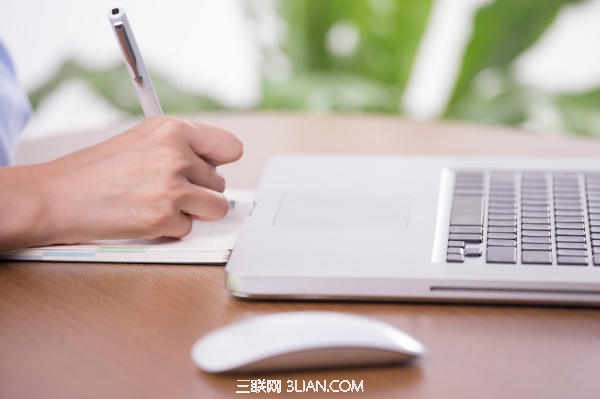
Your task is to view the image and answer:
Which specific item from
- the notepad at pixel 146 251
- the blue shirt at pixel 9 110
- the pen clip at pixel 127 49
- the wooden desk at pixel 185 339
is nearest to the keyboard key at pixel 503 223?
the wooden desk at pixel 185 339

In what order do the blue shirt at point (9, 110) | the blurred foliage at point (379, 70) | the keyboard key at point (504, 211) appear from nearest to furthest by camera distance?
the keyboard key at point (504, 211) < the blue shirt at point (9, 110) < the blurred foliage at point (379, 70)

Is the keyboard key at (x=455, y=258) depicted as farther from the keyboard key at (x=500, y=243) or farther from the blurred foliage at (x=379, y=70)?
the blurred foliage at (x=379, y=70)

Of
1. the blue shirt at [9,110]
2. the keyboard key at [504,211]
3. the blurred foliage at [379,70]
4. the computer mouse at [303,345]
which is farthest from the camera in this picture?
the blurred foliage at [379,70]

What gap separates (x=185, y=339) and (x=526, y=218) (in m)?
0.32

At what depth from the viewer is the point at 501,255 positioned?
2.10ft

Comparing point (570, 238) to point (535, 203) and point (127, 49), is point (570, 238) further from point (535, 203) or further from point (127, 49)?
point (127, 49)

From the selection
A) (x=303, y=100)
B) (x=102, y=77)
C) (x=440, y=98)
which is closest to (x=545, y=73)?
(x=440, y=98)

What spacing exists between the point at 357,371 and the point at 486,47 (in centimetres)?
156

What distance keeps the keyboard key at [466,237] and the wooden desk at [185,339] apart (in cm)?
7

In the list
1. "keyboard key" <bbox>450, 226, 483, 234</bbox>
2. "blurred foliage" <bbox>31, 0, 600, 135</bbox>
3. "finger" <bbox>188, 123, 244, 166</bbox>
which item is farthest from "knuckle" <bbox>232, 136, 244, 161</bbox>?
"blurred foliage" <bbox>31, 0, 600, 135</bbox>

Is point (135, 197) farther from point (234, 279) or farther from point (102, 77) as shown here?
point (102, 77)

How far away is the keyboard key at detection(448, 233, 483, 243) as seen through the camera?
67 centimetres

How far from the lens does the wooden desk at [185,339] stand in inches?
20.9

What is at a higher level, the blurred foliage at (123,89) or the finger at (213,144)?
the blurred foliage at (123,89)
